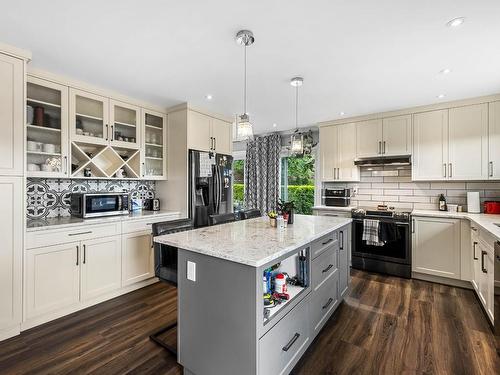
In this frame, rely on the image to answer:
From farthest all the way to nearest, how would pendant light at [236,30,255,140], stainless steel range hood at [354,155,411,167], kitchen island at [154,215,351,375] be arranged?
stainless steel range hood at [354,155,411,167] < pendant light at [236,30,255,140] < kitchen island at [154,215,351,375]

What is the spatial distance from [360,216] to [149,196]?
327cm

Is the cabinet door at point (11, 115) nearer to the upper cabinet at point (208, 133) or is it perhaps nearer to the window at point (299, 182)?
the upper cabinet at point (208, 133)

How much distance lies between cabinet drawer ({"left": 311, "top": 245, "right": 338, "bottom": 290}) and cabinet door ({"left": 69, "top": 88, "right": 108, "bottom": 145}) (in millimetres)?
2874

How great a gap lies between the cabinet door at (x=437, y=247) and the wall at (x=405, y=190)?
629mm

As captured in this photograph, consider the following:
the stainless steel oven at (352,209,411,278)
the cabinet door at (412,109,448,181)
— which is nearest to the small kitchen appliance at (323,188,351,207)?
the stainless steel oven at (352,209,411,278)

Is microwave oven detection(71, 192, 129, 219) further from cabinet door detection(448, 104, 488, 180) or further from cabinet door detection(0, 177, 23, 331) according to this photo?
cabinet door detection(448, 104, 488, 180)

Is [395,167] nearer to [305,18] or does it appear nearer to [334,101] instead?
[334,101]

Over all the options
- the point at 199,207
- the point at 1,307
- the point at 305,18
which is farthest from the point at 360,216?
the point at 1,307

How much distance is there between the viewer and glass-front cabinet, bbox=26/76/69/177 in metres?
2.68

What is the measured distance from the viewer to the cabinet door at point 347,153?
172 inches

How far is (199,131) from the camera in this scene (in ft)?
12.8

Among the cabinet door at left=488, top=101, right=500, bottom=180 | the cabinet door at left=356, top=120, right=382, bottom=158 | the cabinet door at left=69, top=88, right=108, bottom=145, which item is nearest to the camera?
the cabinet door at left=69, top=88, right=108, bottom=145

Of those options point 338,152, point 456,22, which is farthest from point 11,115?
point 338,152

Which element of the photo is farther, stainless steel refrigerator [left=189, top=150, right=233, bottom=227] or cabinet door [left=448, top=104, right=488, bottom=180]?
stainless steel refrigerator [left=189, top=150, right=233, bottom=227]
